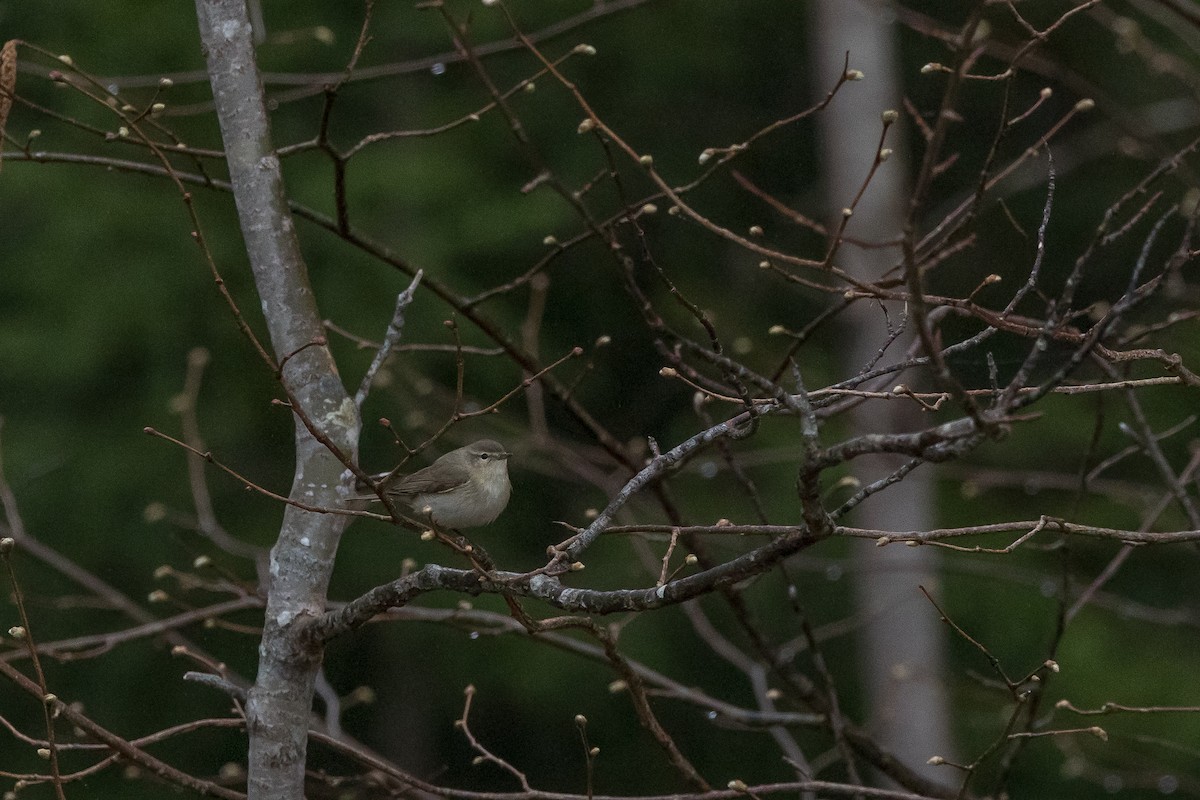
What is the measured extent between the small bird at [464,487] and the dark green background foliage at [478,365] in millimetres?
2994

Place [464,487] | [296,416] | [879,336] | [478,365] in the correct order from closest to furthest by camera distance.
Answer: [296,416]
[464,487]
[879,336]
[478,365]

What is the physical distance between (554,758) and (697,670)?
141 centimetres

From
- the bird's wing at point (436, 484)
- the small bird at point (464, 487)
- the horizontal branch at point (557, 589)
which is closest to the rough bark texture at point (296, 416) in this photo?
the horizontal branch at point (557, 589)

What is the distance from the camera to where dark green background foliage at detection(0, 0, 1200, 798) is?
7.75 metres

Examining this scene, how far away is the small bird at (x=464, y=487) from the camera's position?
385cm

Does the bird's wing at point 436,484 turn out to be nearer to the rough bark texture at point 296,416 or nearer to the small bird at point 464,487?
the small bird at point 464,487

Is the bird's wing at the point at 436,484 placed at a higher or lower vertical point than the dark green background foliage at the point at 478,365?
lower

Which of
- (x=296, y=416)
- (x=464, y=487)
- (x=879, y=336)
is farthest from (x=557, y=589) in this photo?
(x=879, y=336)

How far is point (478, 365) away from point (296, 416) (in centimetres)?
600

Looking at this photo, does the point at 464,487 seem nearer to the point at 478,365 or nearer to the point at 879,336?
the point at 879,336

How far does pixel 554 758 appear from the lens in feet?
31.3

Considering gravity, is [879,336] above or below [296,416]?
above

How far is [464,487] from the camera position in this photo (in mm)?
3912

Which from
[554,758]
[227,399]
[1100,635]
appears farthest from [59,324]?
[1100,635]
